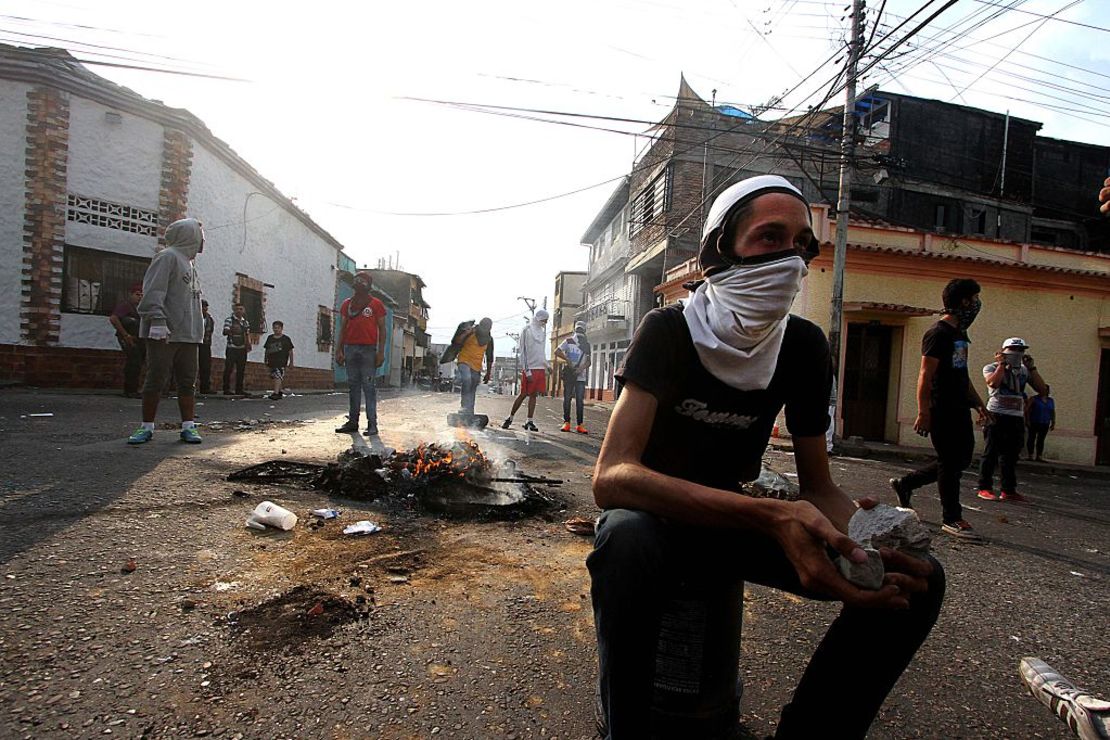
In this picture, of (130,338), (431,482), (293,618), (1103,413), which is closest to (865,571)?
(293,618)

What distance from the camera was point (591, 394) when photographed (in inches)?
1149

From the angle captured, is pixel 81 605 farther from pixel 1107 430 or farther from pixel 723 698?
pixel 1107 430

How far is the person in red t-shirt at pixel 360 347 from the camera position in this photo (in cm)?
662

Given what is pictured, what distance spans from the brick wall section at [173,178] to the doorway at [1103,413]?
22.2 m

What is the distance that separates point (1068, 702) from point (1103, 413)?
17.1 metres

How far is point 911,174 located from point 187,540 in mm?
26070

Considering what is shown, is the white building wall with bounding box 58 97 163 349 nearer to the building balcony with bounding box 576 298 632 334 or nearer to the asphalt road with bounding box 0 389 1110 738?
the asphalt road with bounding box 0 389 1110 738

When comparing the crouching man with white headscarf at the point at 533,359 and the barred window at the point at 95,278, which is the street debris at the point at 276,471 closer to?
the crouching man with white headscarf at the point at 533,359

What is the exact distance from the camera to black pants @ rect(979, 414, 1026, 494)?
5820 mm

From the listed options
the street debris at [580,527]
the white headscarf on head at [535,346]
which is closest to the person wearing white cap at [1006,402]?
the street debris at [580,527]

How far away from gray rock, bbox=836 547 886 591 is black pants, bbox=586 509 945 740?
0.33 feet

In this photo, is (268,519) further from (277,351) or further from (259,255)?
(259,255)

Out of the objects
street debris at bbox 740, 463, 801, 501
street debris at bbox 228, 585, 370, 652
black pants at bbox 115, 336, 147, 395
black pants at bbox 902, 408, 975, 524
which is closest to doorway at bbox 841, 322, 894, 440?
black pants at bbox 902, 408, 975, 524

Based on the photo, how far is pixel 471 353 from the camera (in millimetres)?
8242
